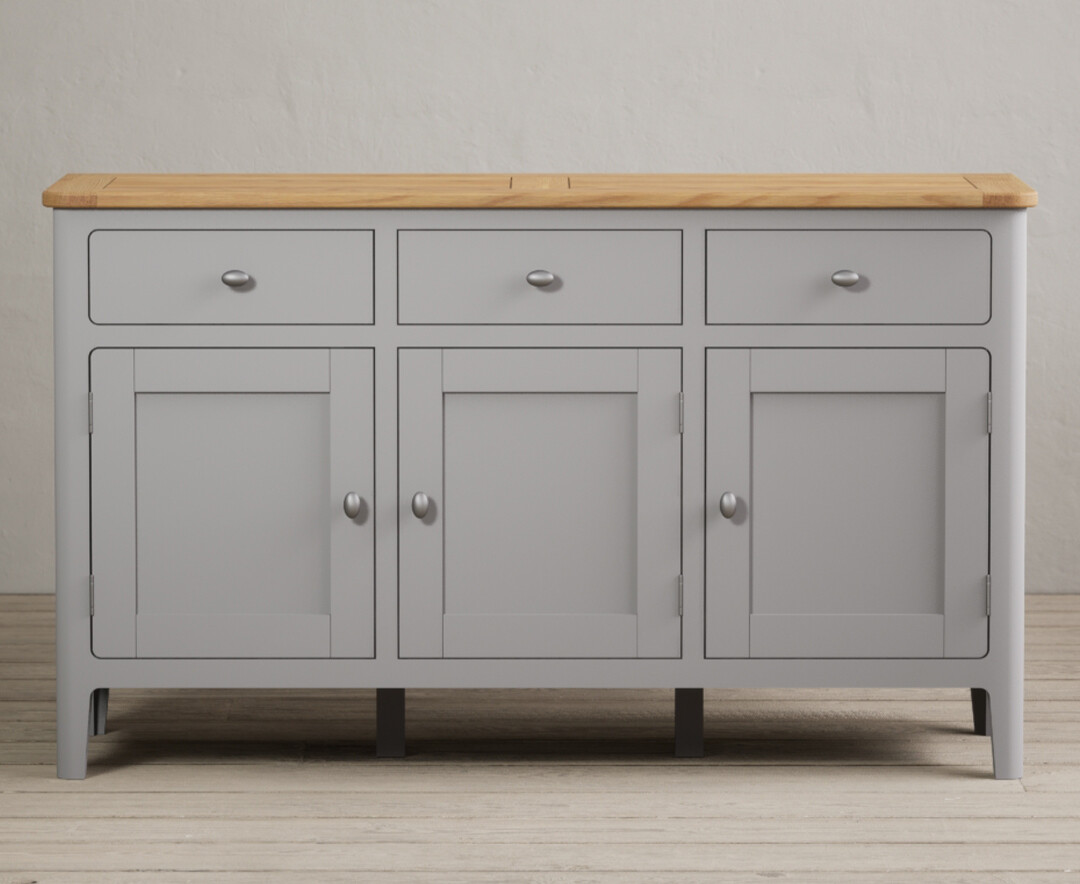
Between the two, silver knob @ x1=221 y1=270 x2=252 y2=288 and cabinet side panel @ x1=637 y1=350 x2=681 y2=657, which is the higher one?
silver knob @ x1=221 y1=270 x2=252 y2=288

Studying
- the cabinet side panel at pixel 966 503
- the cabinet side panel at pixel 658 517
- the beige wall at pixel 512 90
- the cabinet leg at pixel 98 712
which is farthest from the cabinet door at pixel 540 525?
the beige wall at pixel 512 90

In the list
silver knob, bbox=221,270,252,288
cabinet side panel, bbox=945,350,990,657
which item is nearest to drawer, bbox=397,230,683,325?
silver knob, bbox=221,270,252,288

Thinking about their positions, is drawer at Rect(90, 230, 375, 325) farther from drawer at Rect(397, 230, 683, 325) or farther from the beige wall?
the beige wall


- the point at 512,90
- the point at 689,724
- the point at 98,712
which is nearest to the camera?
the point at 689,724

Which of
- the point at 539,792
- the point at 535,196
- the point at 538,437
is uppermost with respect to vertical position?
the point at 535,196

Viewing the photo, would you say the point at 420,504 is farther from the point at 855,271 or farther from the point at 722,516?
the point at 855,271

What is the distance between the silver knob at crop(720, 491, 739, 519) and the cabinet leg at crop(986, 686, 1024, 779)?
0.46 meters

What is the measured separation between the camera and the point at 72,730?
6.10ft

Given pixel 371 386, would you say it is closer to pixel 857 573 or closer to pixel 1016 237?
pixel 857 573

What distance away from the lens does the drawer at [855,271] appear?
181 cm

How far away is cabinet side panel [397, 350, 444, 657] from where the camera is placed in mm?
1827

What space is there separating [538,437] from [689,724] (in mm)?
520

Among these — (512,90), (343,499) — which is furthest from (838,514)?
(512,90)

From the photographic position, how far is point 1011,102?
316 cm
